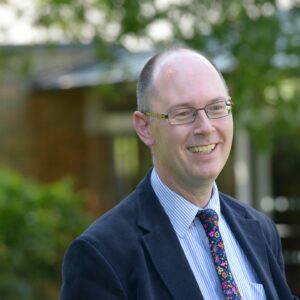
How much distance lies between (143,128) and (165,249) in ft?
1.32

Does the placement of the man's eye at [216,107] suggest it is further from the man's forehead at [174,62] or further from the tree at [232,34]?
the tree at [232,34]

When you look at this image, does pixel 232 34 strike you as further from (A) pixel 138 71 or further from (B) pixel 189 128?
(B) pixel 189 128

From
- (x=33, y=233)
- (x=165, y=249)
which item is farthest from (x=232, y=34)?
(x=165, y=249)

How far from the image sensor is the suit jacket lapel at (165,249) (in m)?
2.77

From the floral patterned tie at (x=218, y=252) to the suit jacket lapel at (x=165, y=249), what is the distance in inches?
4.0

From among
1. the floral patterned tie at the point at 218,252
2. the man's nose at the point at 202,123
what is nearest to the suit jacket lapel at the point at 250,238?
the floral patterned tie at the point at 218,252

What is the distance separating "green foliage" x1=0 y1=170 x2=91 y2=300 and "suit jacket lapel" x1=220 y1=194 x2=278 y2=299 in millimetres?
5573

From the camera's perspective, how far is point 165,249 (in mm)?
2840

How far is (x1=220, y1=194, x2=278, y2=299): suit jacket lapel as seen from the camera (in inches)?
118

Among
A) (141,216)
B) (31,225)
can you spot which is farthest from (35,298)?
(141,216)

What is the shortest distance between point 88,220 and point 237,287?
7.03m

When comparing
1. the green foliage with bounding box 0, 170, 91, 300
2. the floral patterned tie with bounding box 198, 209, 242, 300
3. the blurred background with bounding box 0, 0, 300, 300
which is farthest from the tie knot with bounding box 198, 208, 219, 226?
the green foliage with bounding box 0, 170, 91, 300

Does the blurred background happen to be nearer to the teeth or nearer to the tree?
the tree

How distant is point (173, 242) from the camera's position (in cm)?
287
